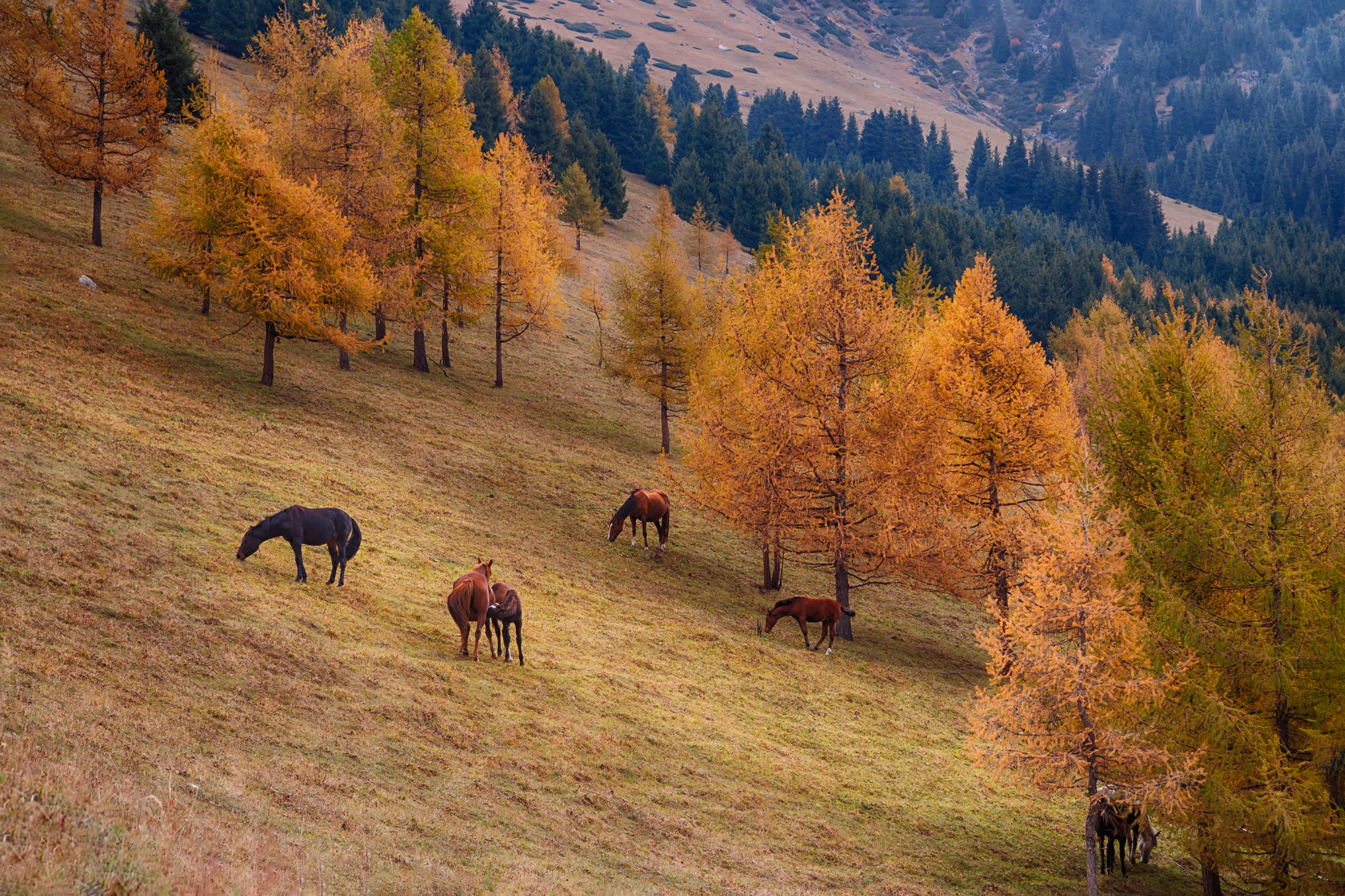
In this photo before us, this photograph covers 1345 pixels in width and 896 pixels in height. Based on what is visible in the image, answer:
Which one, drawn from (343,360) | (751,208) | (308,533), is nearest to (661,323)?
(343,360)

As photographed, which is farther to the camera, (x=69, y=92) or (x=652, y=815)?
(x=69, y=92)

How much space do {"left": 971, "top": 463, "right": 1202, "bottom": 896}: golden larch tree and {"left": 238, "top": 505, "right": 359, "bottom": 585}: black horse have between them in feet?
44.2

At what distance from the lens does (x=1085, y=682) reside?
612 inches

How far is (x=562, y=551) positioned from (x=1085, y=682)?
677 inches

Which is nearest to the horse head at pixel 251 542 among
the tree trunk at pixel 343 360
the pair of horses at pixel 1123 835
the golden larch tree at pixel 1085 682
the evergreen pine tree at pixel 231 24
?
the golden larch tree at pixel 1085 682

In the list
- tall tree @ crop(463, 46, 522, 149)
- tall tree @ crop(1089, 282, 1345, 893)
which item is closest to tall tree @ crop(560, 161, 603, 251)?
tall tree @ crop(463, 46, 522, 149)

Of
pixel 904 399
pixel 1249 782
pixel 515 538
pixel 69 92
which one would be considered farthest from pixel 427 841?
pixel 69 92

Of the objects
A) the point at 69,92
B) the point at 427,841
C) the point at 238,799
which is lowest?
the point at 427,841

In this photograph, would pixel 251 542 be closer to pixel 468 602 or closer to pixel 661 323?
pixel 468 602

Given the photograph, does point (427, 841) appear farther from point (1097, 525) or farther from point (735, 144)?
point (735, 144)

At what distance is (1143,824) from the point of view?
62.7ft

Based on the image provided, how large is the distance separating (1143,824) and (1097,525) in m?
7.22

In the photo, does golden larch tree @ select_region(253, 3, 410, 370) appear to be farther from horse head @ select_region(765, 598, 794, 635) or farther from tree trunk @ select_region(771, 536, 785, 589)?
horse head @ select_region(765, 598, 794, 635)

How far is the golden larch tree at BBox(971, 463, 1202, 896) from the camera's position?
15445 millimetres
